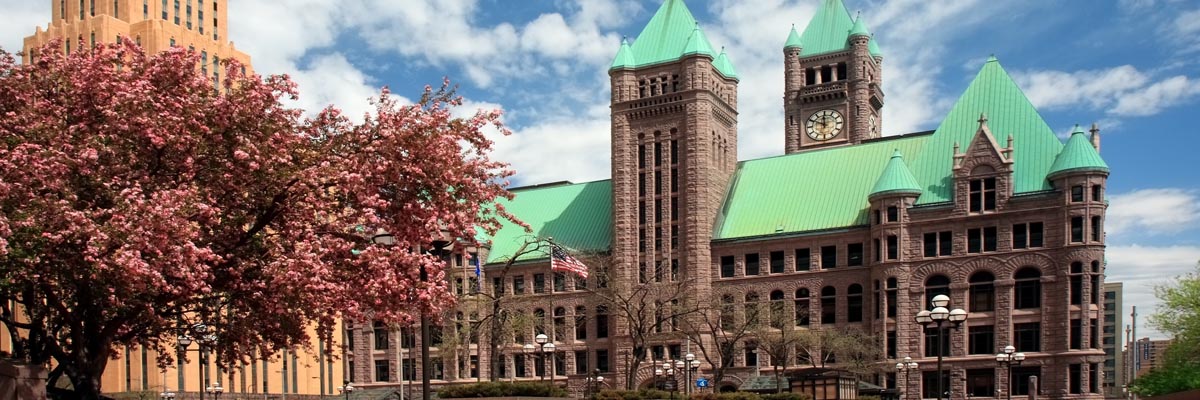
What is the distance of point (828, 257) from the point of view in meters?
88.1

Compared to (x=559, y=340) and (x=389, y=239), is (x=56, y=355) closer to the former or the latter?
(x=389, y=239)

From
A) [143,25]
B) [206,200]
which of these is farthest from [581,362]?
[206,200]

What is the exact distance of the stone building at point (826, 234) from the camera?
78000 millimetres

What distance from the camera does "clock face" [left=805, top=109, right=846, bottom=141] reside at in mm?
112062

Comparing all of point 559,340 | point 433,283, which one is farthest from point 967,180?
point 433,283

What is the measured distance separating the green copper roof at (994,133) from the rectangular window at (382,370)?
163ft

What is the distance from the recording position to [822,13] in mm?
117188

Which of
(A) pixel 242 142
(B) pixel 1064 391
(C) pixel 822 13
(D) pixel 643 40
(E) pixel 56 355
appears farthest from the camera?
(C) pixel 822 13

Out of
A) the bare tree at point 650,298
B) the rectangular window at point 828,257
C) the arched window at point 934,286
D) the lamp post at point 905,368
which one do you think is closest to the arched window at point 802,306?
the rectangular window at point 828,257

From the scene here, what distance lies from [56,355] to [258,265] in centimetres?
480

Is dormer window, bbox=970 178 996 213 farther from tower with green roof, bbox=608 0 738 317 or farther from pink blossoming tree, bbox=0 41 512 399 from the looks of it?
pink blossoming tree, bbox=0 41 512 399

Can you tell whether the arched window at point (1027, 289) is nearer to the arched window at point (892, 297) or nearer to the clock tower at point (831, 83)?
the arched window at point (892, 297)

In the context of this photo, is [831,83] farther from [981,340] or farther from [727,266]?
[981,340]

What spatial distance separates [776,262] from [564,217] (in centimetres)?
2171
